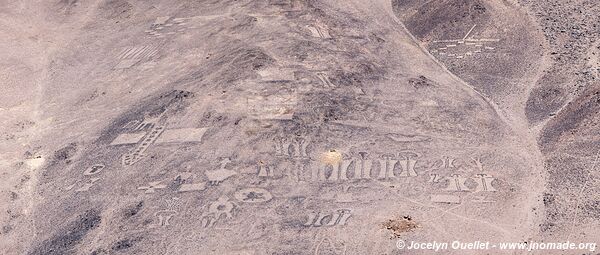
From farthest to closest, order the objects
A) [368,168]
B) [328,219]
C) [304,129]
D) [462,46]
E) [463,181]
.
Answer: [462,46] → [304,129] → [368,168] → [463,181] → [328,219]

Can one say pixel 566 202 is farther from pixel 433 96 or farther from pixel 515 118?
pixel 433 96

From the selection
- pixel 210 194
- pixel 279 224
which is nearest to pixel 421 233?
pixel 279 224

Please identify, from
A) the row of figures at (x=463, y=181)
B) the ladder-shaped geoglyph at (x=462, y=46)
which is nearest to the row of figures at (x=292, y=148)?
the row of figures at (x=463, y=181)

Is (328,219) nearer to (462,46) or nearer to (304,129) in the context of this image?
(304,129)

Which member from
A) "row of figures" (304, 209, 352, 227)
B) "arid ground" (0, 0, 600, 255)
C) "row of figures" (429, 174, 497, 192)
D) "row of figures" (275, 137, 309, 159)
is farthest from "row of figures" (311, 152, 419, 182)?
"row of figures" (304, 209, 352, 227)

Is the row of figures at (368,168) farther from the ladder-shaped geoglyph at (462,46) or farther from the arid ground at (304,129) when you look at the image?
the ladder-shaped geoglyph at (462,46)

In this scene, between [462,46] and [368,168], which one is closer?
[368,168]

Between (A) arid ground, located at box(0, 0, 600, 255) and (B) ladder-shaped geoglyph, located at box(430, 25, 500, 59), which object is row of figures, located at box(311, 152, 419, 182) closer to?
(A) arid ground, located at box(0, 0, 600, 255)

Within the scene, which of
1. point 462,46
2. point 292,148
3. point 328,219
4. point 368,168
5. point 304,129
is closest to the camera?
point 328,219

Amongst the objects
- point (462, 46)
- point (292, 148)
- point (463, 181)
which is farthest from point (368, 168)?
point (462, 46)
